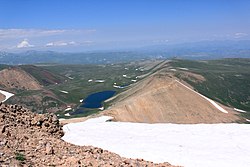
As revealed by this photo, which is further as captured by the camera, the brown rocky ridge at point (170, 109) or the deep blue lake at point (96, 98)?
the deep blue lake at point (96, 98)

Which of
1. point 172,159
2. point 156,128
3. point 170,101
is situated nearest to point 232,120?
point 170,101

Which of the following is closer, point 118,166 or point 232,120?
point 118,166

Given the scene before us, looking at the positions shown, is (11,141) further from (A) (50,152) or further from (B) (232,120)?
(B) (232,120)

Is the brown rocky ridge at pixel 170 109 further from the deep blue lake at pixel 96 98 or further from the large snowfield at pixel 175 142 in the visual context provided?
the deep blue lake at pixel 96 98

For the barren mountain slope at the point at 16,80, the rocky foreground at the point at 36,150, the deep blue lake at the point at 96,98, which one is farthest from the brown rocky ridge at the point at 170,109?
the barren mountain slope at the point at 16,80

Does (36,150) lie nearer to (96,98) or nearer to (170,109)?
(170,109)

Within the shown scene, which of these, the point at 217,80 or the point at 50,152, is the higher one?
the point at 50,152
